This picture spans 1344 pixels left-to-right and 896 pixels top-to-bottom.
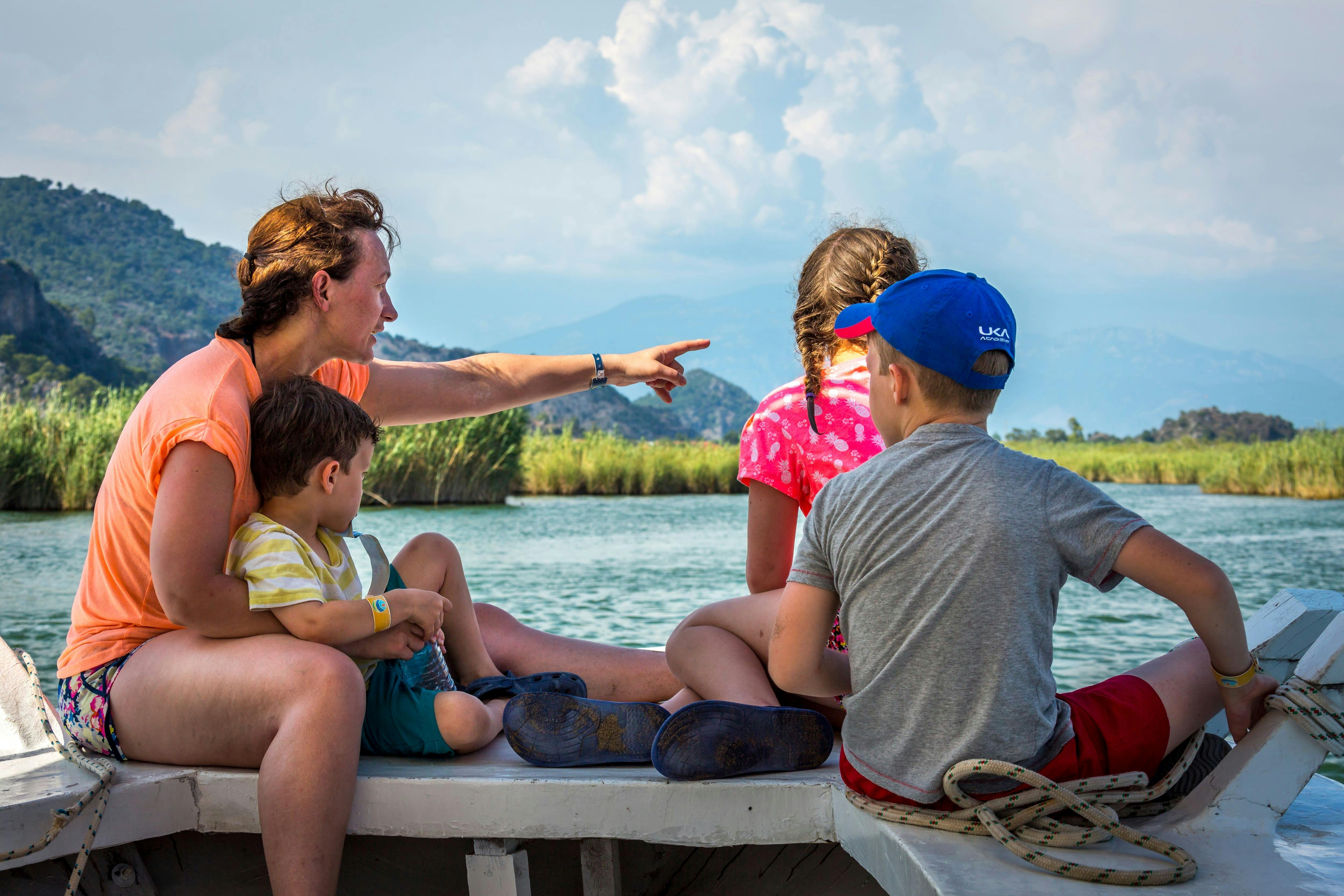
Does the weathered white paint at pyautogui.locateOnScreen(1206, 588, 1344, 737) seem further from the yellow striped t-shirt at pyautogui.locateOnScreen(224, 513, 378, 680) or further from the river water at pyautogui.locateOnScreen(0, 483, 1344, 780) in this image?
the river water at pyautogui.locateOnScreen(0, 483, 1344, 780)

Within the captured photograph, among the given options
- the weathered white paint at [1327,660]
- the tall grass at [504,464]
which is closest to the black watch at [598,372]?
the weathered white paint at [1327,660]

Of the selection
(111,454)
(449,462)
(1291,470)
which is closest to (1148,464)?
(1291,470)

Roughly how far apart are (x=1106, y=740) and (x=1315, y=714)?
242mm

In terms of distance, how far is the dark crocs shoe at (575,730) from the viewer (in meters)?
1.39

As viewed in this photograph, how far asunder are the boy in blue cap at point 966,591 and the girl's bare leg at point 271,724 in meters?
0.59

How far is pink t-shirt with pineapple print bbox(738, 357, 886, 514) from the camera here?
162cm

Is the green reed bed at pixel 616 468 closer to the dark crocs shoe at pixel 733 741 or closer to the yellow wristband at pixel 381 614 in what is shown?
the yellow wristband at pixel 381 614

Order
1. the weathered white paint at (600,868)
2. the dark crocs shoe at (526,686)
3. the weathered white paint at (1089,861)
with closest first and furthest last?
the weathered white paint at (1089,861)
the weathered white paint at (600,868)
the dark crocs shoe at (526,686)

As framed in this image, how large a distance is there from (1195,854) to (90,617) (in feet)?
5.00

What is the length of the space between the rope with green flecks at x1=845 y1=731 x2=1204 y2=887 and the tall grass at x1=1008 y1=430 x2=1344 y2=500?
8246 mm

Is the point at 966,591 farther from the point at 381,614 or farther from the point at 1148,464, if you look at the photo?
the point at 1148,464

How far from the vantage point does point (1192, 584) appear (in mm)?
1037

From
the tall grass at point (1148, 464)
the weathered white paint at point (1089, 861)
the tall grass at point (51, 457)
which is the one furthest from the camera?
the tall grass at point (1148, 464)

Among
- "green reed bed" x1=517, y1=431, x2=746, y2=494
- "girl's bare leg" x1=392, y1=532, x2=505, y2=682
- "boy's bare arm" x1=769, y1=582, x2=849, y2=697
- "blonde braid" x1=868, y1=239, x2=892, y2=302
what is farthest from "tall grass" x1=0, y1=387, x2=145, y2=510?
"boy's bare arm" x1=769, y1=582, x2=849, y2=697
